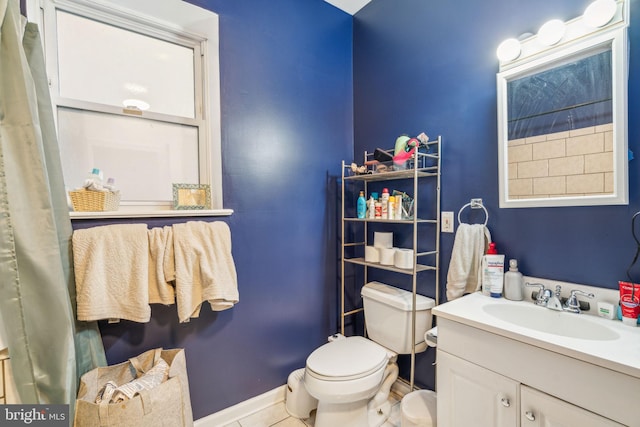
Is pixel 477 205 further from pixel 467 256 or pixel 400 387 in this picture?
pixel 400 387

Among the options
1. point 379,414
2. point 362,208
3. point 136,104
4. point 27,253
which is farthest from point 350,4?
point 379,414

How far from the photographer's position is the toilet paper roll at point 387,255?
5.55ft

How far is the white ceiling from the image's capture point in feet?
6.54

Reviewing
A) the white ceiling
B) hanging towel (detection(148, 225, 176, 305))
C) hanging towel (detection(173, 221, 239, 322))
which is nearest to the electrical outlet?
hanging towel (detection(173, 221, 239, 322))

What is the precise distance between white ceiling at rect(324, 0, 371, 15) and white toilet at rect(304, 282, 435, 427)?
77.7 inches

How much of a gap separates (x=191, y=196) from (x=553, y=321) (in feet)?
5.68

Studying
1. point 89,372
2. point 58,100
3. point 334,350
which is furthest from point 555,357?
point 58,100

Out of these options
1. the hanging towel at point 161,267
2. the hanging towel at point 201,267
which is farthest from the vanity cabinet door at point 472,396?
the hanging towel at point 161,267

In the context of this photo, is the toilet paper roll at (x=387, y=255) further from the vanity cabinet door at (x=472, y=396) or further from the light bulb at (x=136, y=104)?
the light bulb at (x=136, y=104)

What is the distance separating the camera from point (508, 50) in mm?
1276

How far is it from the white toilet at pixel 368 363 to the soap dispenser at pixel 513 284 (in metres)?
0.42

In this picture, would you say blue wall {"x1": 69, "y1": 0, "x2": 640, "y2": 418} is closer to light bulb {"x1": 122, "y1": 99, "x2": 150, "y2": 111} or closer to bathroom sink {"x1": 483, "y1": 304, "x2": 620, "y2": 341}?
bathroom sink {"x1": 483, "y1": 304, "x2": 620, "y2": 341}

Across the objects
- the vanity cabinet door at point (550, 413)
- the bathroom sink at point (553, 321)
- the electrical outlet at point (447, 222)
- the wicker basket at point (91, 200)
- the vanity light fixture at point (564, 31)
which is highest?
the vanity light fixture at point (564, 31)
